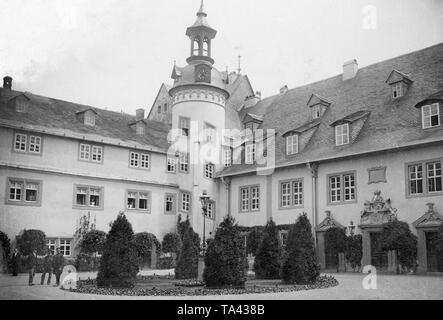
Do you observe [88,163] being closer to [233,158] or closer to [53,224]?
[53,224]

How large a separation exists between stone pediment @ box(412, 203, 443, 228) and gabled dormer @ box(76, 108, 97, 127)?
16649 millimetres

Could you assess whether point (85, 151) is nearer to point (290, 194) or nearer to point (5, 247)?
point (5, 247)

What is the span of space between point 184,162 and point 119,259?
14965 mm

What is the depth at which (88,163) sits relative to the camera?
26.6 metres

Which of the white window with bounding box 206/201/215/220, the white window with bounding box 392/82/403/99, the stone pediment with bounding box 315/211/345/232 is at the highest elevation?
the white window with bounding box 392/82/403/99

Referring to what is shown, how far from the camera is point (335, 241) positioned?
24.0m

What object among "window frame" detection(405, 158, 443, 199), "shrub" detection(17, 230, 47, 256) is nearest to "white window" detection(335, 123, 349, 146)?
"window frame" detection(405, 158, 443, 199)

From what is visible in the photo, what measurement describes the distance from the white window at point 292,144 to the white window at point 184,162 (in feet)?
20.7

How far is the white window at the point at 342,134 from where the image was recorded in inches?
986

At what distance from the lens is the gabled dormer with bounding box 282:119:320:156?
2733 cm

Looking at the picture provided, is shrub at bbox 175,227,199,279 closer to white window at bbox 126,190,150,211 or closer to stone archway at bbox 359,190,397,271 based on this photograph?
stone archway at bbox 359,190,397,271

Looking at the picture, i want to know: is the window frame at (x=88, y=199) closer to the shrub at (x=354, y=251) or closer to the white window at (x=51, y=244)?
the white window at (x=51, y=244)

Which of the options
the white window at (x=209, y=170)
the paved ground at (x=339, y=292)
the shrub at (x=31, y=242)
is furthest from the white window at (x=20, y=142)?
the white window at (x=209, y=170)
